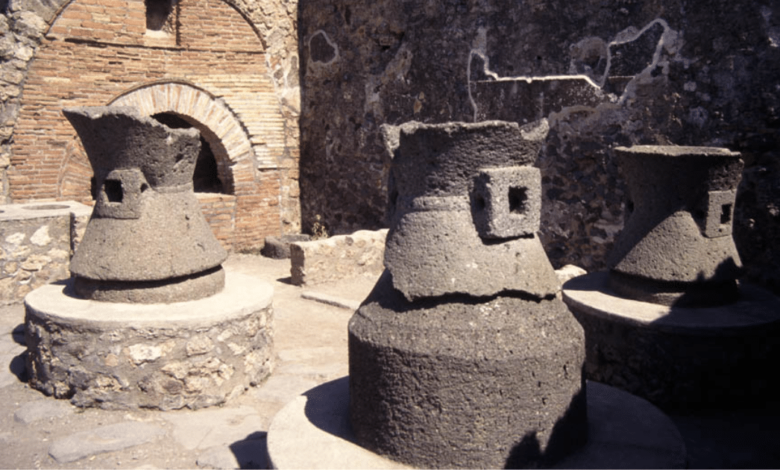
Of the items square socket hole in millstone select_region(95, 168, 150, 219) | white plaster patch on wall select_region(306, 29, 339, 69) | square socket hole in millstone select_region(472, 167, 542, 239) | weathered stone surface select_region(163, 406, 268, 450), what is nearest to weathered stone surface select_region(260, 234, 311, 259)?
white plaster patch on wall select_region(306, 29, 339, 69)

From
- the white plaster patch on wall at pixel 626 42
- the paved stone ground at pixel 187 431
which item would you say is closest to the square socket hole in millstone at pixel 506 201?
the paved stone ground at pixel 187 431

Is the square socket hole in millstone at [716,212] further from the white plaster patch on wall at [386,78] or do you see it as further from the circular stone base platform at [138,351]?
the white plaster patch on wall at [386,78]

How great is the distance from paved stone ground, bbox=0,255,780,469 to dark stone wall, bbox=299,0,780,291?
1709 mm

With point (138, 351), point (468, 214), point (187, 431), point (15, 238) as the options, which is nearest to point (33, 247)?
point (15, 238)

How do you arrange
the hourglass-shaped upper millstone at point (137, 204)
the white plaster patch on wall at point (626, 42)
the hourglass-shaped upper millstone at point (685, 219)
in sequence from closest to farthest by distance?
the hourglass-shaped upper millstone at point (685, 219), the hourglass-shaped upper millstone at point (137, 204), the white plaster patch on wall at point (626, 42)

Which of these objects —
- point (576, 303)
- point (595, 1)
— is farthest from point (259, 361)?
point (595, 1)

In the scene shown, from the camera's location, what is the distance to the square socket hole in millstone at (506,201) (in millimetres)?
2408

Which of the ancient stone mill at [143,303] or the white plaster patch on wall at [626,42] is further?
the white plaster patch on wall at [626,42]

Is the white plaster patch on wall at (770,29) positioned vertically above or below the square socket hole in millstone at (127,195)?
above

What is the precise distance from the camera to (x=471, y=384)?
2.32m

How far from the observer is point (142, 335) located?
385 centimetres

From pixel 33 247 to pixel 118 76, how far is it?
2.93m

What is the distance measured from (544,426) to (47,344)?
2963 millimetres

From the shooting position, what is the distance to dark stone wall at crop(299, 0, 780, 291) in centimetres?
484
